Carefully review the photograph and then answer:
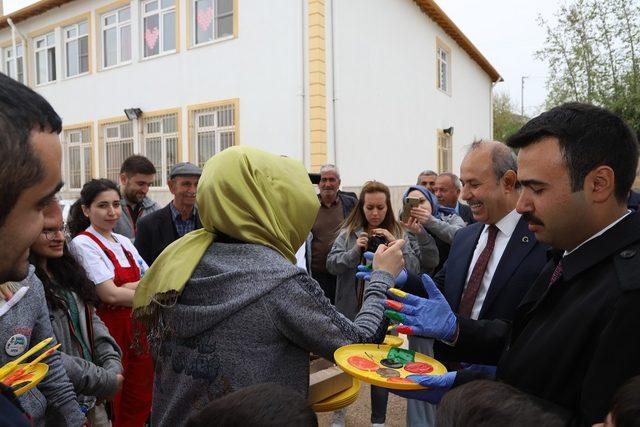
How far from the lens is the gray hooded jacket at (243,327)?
1.59 meters

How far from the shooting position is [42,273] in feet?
7.79

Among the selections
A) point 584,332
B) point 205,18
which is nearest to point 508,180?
point 584,332

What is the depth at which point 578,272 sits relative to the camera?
1.41 meters

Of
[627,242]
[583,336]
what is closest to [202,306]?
[583,336]

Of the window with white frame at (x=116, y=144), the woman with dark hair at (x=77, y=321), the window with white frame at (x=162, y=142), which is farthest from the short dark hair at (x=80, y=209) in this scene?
the window with white frame at (x=116, y=144)

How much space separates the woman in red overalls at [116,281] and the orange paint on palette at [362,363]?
1.64 meters

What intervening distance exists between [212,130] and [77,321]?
30.5 feet

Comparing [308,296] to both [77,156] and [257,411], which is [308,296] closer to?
[257,411]

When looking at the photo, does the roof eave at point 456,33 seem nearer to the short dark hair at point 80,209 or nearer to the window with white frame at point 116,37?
the window with white frame at point 116,37

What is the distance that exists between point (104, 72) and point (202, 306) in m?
13.3

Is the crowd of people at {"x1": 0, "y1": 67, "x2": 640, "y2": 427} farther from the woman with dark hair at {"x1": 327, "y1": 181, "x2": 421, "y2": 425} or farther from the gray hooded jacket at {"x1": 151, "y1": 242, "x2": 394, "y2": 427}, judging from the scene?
the woman with dark hair at {"x1": 327, "y1": 181, "x2": 421, "y2": 425}

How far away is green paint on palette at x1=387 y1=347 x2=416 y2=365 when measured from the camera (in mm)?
1811

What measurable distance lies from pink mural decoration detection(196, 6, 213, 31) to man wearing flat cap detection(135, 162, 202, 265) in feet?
27.1

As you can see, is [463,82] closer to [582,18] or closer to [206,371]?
[582,18]
